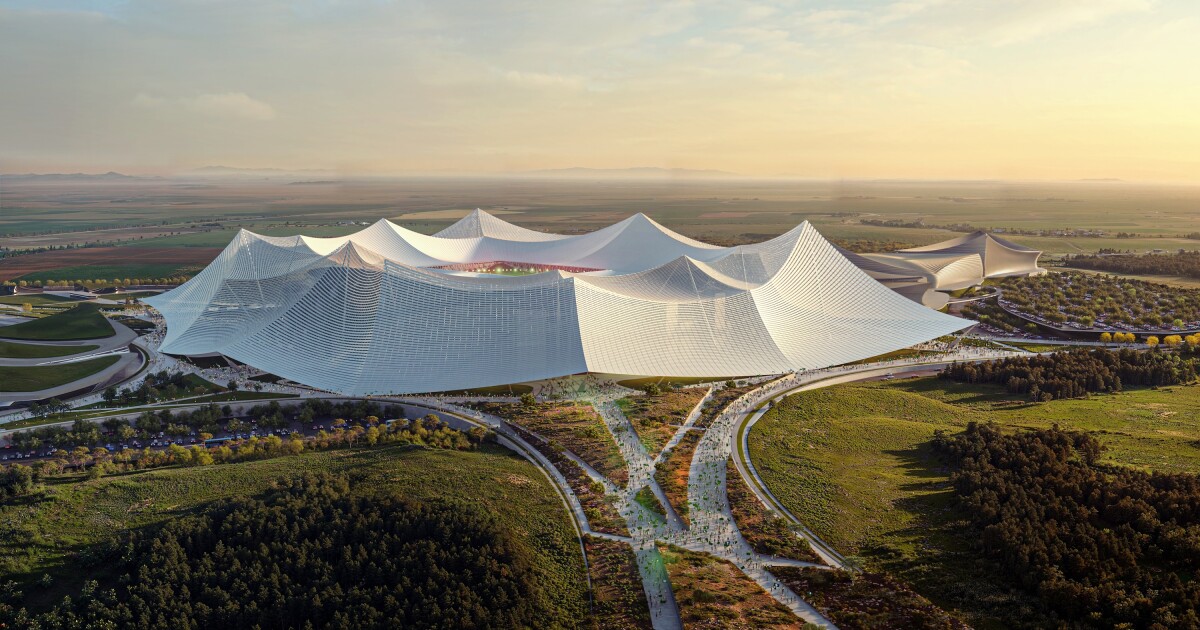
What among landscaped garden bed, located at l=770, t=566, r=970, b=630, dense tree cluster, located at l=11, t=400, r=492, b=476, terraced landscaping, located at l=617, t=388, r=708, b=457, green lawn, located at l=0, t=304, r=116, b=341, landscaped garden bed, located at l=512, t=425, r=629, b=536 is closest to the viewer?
landscaped garden bed, located at l=770, t=566, r=970, b=630

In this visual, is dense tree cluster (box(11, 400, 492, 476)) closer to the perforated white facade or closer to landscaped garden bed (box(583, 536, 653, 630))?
the perforated white facade

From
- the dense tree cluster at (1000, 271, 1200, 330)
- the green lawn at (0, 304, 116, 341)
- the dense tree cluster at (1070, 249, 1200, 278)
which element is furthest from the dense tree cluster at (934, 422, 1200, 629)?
the dense tree cluster at (1070, 249, 1200, 278)

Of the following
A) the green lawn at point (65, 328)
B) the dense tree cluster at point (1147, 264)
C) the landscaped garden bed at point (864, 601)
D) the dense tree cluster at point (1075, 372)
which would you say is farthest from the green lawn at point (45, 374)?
the dense tree cluster at point (1147, 264)

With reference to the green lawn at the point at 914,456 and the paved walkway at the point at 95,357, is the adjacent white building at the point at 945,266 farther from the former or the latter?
the paved walkway at the point at 95,357

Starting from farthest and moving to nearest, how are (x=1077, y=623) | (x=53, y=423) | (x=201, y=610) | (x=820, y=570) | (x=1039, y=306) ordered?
(x=1039, y=306) → (x=53, y=423) → (x=820, y=570) → (x=201, y=610) → (x=1077, y=623)

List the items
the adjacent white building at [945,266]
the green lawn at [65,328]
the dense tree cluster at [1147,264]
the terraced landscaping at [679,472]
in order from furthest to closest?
the dense tree cluster at [1147,264], the adjacent white building at [945,266], the green lawn at [65,328], the terraced landscaping at [679,472]

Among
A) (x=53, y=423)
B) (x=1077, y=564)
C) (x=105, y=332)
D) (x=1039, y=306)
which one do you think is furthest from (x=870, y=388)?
(x=105, y=332)

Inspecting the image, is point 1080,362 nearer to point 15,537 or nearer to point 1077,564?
point 1077,564
